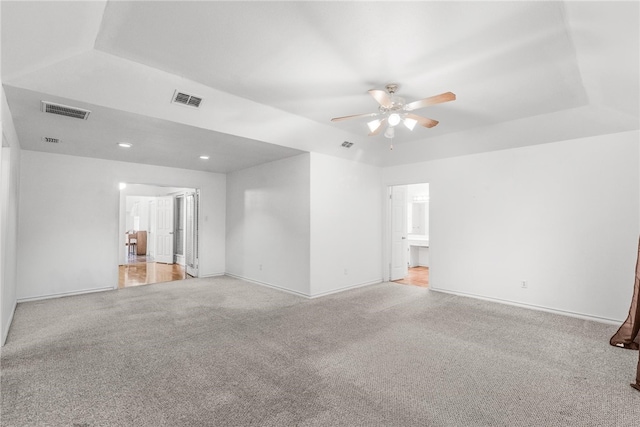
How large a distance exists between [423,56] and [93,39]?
9.08 ft

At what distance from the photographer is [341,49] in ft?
8.70

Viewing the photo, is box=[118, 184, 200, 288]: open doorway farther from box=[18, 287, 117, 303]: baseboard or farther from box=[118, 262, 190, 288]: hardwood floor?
box=[18, 287, 117, 303]: baseboard

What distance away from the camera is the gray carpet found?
2129mm

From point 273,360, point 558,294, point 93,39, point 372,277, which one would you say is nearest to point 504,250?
point 558,294

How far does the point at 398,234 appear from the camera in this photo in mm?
6832

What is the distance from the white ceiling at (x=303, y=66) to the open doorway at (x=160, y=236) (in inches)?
130

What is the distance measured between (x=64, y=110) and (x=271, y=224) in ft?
11.6

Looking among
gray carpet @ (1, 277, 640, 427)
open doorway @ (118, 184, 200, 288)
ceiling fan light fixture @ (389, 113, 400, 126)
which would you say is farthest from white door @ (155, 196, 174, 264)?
ceiling fan light fixture @ (389, 113, 400, 126)

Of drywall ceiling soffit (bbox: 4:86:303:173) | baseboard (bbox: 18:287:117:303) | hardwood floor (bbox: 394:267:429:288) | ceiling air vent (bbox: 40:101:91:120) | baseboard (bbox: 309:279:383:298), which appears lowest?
hardwood floor (bbox: 394:267:429:288)

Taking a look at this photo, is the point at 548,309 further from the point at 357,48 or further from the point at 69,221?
the point at 69,221

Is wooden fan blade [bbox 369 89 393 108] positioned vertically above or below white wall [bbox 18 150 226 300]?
above

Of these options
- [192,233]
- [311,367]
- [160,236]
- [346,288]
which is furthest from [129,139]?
[160,236]

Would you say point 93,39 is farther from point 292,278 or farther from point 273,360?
point 292,278

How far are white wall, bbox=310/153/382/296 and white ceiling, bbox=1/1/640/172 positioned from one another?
3.76 feet
